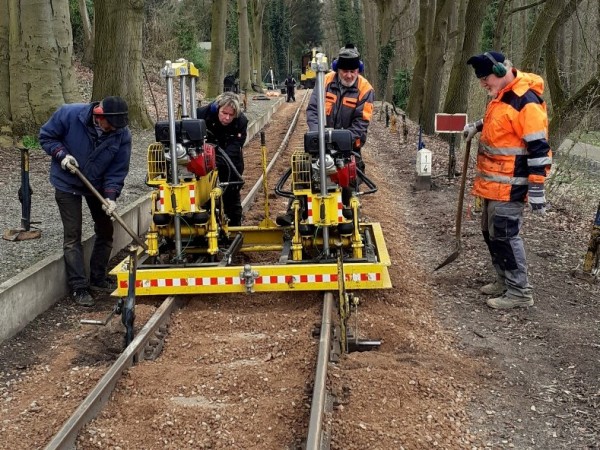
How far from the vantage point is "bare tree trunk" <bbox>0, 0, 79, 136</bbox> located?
46.5 ft

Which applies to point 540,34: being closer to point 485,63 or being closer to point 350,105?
point 350,105

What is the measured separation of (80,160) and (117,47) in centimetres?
1024

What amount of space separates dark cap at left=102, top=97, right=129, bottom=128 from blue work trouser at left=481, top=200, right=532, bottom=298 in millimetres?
3475

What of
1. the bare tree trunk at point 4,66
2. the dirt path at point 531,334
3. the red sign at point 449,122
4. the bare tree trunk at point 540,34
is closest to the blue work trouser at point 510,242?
the dirt path at point 531,334

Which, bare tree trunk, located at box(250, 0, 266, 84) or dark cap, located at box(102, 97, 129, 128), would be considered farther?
bare tree trunk, located at box(250, 0, 266, 84)

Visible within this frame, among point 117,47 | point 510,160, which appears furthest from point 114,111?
point 117,47

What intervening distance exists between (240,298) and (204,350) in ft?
4.23

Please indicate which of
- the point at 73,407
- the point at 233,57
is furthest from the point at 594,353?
the point at 233,57

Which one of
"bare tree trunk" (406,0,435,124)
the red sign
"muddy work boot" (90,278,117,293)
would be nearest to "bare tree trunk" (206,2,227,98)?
"bare tree trunk" (406,0,435,124)

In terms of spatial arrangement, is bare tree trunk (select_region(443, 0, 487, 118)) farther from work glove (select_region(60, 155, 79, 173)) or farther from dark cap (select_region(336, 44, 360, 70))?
work glove (select_region(60, 155, 79, 173))

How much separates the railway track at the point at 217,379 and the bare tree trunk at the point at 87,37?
85.8 feet

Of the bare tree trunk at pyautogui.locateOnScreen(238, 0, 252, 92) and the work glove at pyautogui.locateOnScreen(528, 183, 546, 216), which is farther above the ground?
the bare tree trunk at pyautogui.locateOnScreen(238, 0, 252, 92)

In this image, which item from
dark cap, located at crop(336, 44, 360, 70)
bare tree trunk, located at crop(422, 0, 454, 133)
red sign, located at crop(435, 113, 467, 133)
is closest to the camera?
dark cap, located at crop(336, 44, 360, 70)

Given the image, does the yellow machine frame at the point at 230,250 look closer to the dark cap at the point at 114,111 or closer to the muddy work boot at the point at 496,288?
the dark cap at the point at 114,111
